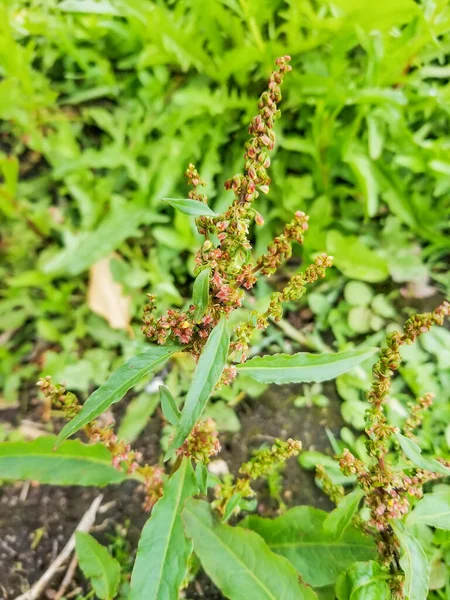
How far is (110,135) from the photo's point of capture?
2283 millimetres

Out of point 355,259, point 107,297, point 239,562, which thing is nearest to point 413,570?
point 239,562

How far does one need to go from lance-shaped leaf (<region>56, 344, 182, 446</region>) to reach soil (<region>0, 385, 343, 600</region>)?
77 centimetres

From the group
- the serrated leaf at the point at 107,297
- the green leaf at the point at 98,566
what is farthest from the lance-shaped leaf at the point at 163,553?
the serrated leaf at the point at 107,297

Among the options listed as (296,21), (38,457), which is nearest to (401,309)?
(296,21)

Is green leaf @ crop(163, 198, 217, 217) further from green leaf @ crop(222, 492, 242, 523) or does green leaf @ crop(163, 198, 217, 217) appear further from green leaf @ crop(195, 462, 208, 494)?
green leaf @ crop(222, 492, 242, 523)

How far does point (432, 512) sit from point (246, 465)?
43 cm

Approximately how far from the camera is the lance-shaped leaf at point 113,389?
926 millimetres

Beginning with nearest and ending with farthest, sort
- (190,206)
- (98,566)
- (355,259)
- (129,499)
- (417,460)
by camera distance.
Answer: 1. (190,206)
2. (417,460)
3. (98,566)
4. (129,499)
5. (355,259)

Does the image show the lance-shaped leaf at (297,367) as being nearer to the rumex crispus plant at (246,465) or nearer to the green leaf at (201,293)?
the rumex crispus plant at (246,465)

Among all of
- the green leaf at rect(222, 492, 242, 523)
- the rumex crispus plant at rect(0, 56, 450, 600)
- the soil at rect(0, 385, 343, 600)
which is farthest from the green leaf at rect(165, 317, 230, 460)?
the soil at rect(0, 385, 343, 600)

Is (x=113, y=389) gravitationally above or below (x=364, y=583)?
above

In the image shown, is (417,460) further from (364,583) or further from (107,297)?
(107,297)

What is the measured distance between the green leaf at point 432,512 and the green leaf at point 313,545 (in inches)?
7.0

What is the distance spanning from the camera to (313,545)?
133 cm
